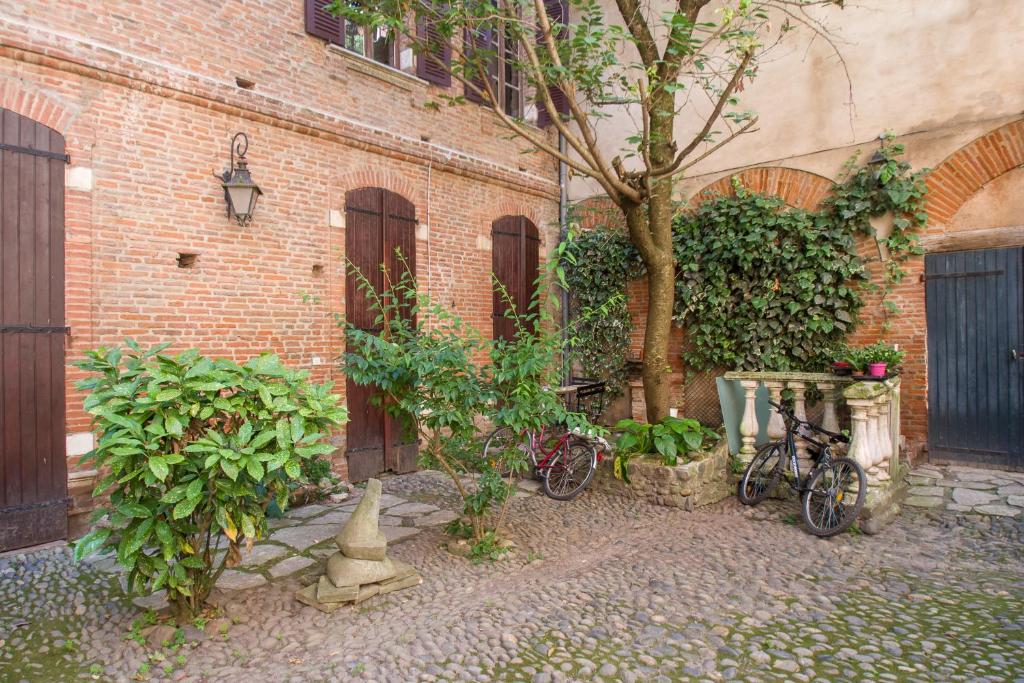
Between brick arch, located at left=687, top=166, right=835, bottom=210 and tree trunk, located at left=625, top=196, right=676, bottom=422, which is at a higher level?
brick arch, located at left=687, top=166, right=835, bottom=210

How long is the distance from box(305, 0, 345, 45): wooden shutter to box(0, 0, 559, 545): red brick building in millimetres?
20

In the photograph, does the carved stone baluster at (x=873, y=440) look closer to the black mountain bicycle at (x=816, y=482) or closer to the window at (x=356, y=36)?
the black mountain bicycle at (x=816, y=482)

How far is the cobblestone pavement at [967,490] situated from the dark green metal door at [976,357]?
0.99 feet

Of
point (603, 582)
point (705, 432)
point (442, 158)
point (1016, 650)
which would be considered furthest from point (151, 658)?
point (442, 158)

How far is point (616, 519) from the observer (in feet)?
18.5

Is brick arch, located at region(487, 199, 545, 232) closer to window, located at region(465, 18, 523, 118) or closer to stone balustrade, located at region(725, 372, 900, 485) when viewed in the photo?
window, located at region(465, 18, 523, 118)

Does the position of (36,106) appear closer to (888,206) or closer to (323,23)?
(323,23)

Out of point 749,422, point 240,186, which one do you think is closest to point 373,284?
point 240,186

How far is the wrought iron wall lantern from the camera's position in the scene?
6.04m

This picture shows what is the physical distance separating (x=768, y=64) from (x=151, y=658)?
28.9 ft

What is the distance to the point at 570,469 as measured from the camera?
6.18 m

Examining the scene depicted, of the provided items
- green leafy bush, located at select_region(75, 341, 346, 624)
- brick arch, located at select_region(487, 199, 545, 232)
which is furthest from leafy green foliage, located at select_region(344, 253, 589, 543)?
brick arch, located at select_region(487, 199, 545, 232)

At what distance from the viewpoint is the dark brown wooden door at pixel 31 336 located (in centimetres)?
490

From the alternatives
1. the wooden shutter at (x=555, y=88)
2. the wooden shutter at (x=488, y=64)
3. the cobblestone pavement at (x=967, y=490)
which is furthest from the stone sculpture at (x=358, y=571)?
the wooden shutter at (x=555, y=88)
